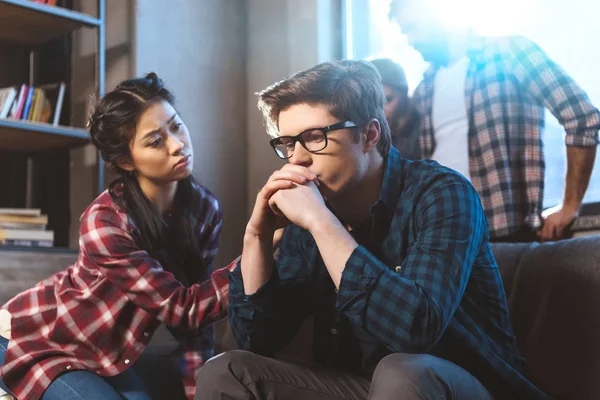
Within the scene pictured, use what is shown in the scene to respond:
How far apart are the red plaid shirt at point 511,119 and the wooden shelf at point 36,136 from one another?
145cm

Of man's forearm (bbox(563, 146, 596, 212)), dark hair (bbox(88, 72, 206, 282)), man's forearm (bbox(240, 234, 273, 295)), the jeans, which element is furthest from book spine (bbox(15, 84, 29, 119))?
man's forearm (bbox(563, 146, 596, 212))

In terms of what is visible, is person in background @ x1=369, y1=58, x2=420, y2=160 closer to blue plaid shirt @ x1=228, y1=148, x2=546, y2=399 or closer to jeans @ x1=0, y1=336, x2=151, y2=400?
blue plaid shirt @ x1=228, y1=148, x2=546, y2=399

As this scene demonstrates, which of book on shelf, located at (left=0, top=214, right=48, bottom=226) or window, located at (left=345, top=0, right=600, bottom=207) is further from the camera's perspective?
book on shelf, located at (left=0, top=214, right=48, bottom=226)

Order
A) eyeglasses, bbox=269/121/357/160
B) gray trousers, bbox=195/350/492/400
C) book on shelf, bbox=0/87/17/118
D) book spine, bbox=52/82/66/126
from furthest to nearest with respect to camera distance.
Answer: book spine, bbox=52/82/66/126 < book on shelf, bbox=0/87/17/118 < eyeglasses, bbox=269/121/357/160 < gray trousers, bbox=195/350/492/400

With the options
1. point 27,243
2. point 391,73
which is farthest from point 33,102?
point 391,73

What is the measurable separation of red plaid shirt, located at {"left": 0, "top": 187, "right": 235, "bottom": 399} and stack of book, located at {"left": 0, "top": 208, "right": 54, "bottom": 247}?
0.65 meters

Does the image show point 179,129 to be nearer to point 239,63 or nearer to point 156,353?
point 156,353

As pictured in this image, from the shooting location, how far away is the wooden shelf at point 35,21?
2.56 meters

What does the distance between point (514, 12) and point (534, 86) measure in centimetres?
46

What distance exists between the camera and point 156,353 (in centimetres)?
201

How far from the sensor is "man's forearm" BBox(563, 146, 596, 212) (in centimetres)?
199

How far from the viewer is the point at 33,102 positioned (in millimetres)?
2678

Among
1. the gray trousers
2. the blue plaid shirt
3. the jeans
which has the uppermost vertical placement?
the blue plaid shirt

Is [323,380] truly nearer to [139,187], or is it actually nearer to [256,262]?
[256,262]
